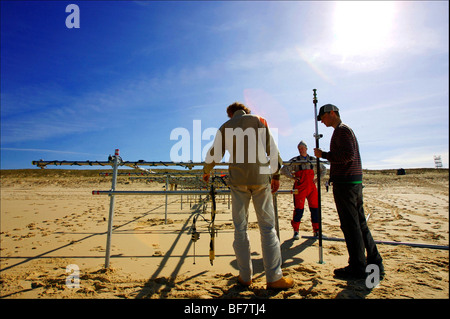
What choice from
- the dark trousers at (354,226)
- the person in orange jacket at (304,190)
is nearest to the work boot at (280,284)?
the dark trousers at (354,226)

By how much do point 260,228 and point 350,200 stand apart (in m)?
1.05

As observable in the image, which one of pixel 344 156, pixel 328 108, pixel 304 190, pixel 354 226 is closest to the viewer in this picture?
pixel 354 226

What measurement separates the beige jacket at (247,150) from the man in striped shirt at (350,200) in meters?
0.75

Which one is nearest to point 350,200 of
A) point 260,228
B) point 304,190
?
point 260,228

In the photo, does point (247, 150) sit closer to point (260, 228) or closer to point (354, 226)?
point (260, 228)

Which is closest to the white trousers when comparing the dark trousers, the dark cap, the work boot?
the work boot

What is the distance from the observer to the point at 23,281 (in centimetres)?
238

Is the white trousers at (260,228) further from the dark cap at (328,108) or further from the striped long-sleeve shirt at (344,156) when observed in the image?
the dark cap at (328,108)

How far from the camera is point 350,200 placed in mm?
2348

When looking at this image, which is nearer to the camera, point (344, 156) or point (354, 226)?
point (354, 226)
